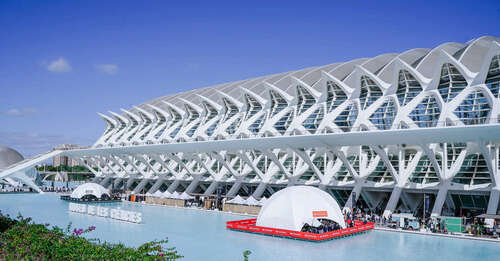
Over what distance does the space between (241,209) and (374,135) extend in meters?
12.9

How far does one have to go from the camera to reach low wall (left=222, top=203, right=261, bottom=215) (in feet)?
111

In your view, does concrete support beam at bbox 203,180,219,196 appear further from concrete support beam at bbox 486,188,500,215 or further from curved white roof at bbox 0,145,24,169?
curved white roof at bbox 0,145,24,169

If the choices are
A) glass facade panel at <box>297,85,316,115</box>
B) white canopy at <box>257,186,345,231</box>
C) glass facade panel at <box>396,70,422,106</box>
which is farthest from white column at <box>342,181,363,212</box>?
glass facade panel at <box>297,85,316,115</box>

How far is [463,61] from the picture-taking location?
3450 cm

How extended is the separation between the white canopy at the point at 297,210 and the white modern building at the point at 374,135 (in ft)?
18.9

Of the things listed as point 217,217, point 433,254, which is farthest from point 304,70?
point 433,254

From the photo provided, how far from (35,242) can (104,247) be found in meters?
2.10

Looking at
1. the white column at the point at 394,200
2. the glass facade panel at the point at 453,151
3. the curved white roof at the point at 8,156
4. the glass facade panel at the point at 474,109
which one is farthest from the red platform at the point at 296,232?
the curved white roof at the point at 8,156

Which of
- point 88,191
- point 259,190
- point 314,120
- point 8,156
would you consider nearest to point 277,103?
point 314,120

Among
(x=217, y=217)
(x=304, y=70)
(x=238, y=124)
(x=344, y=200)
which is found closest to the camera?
(x=217, y=217)

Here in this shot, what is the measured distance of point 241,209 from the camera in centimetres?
3531

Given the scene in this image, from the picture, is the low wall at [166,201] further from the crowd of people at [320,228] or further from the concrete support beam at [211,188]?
the crowd of people at [320,228]

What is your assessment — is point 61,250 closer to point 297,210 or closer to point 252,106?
point 297,210

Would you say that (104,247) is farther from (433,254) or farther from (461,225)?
(461,225)
